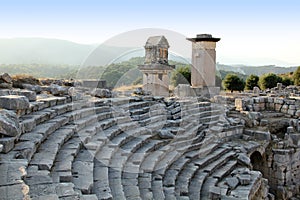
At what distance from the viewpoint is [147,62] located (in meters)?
18.4

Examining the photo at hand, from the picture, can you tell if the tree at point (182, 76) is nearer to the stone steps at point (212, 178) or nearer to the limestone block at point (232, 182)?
the stone steps at point (212, 178)

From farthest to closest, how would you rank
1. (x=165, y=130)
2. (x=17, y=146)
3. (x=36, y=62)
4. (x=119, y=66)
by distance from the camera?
(x=36, y=62), (x=119, y=66), (x=165, y=130), (x=17, y=146)

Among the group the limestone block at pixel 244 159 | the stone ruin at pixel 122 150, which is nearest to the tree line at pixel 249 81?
the stone ruin at pixel 122 150

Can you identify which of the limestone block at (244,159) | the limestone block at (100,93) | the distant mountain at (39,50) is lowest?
the limestone block at (244,159)

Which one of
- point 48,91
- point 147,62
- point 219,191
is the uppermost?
point 147,62

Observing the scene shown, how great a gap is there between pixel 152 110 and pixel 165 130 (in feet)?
6.45

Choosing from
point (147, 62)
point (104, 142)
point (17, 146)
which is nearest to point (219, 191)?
point (104, 142)

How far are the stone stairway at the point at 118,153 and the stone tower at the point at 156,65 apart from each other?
5.09 metres

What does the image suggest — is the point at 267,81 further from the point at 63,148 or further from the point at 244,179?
the point at 63,148

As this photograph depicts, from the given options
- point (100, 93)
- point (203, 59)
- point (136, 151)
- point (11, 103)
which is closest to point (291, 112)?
point (203, 59)

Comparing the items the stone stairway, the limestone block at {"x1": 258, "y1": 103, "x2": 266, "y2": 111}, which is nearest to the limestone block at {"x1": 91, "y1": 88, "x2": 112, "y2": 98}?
the stone stairway

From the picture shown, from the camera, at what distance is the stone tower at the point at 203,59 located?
1906 cm

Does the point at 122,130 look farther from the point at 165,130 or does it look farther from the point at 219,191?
the point at 219,191

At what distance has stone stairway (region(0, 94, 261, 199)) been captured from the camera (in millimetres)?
5051
